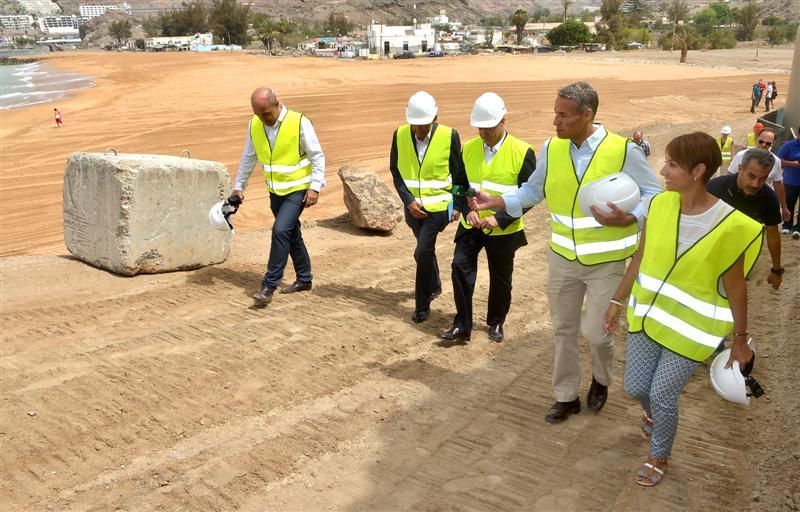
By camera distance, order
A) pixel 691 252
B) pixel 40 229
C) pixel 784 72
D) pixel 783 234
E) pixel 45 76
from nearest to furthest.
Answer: pixel 691 252 < pixel 783 234 < pixel 40 229 < pixel 784 72 < pixel 45 76

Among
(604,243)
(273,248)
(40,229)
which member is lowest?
(40,229)

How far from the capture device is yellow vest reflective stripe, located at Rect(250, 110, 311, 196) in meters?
6.83

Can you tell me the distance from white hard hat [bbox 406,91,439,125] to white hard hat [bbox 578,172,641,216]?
91.7 inches

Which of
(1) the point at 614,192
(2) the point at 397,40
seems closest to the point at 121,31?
(2) the point at 397,40

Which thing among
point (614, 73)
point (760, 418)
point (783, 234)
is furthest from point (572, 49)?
point (760, 418)

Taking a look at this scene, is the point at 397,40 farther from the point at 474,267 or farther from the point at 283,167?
the point at 474,267

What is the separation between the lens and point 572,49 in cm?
7475

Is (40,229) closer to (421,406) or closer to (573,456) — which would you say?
(421,406)

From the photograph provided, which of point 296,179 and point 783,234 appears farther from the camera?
point 783,234

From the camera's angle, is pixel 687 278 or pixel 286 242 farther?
pixel 286 242

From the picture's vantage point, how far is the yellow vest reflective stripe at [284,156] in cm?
683

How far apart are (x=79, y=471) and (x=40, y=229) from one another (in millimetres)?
9384

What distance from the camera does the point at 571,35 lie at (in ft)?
252

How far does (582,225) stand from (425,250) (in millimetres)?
Result: 2261
